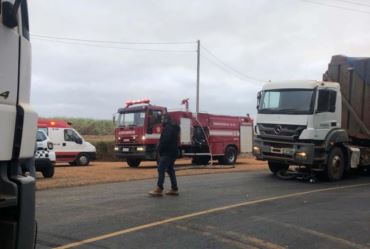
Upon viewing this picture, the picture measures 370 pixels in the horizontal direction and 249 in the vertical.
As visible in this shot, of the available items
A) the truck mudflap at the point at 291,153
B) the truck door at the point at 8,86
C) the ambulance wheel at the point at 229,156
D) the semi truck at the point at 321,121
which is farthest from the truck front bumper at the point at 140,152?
the truck door at the point at 8,86

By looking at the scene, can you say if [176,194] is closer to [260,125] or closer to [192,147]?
[260,125]

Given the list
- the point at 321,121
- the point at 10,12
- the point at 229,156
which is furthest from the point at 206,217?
the point at 229,156

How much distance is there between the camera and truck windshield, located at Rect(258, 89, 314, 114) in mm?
15852

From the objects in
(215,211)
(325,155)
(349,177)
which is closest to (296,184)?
(325,155)

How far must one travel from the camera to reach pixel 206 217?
925cm

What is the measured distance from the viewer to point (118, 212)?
958 cm

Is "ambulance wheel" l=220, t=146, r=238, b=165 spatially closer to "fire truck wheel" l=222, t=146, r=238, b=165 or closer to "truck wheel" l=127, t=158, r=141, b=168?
"fire truck wheel" l=222, t=146, r=238, b=165

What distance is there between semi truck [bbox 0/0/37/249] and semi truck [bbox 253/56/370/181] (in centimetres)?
1272

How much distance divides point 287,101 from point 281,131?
941 mm

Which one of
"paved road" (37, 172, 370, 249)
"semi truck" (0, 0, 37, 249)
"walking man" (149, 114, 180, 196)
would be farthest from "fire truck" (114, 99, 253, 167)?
"semi truck" (0, 0, 37, 249)

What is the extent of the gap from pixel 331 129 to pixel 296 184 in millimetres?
2072

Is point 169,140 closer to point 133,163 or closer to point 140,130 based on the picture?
point 140,130

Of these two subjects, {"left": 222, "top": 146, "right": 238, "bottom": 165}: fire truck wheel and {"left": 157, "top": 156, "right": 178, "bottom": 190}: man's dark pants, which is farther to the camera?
{"left": 222, "top": 146, "right": 238, "bottom": 165}: fire truck wheel

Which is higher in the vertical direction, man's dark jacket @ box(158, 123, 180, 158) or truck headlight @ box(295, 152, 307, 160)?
man's dark jacket @ box(158, 123, 180, 158)
